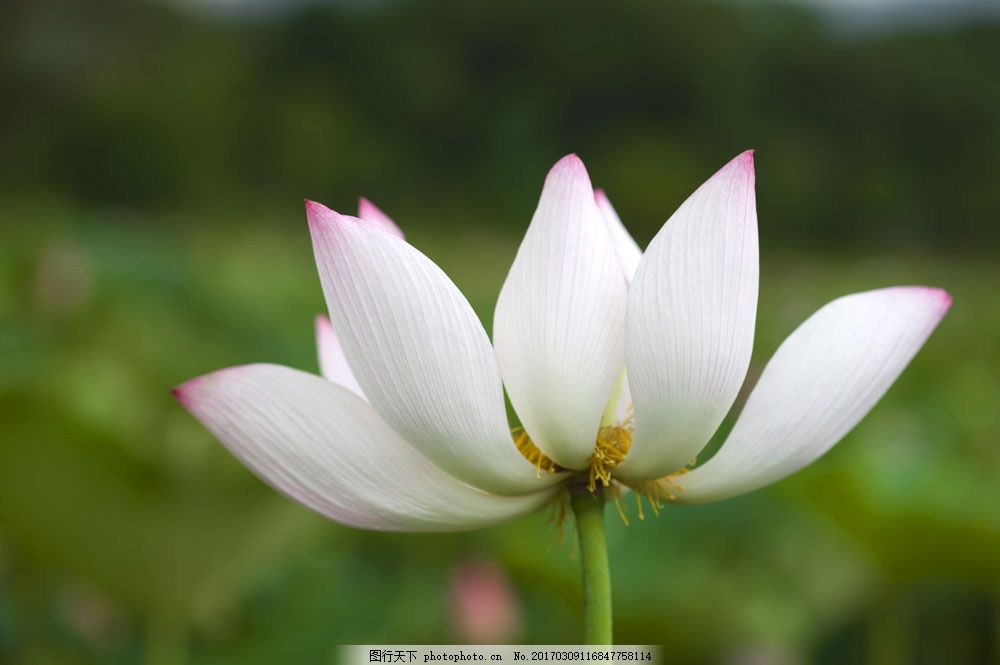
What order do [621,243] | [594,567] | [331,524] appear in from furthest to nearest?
[331,524] → [621,243] → [594,567]

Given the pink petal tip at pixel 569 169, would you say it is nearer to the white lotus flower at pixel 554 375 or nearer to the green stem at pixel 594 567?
the white lotus flower at pixel 554 375

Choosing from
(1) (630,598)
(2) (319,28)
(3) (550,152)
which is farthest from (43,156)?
(1) (630,598)

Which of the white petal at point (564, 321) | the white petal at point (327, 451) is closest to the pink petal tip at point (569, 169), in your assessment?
the white petal at point (564, 321)

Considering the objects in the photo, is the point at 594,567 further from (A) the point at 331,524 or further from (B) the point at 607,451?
(A) the point at 331,524

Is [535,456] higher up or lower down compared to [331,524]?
lower down

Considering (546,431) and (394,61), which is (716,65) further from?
(546,431)

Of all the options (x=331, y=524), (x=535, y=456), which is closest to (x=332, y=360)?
(x=535, y=456)
